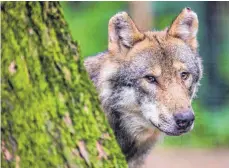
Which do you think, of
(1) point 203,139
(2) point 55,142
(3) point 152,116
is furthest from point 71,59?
(1) point 203,139

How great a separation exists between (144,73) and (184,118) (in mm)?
443

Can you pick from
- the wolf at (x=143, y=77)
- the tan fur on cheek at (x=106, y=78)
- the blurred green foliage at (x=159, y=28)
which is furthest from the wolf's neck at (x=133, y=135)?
the blurred green foliage at (x=159, y=28)

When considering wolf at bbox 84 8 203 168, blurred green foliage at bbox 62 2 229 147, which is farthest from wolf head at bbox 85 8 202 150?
blurred green foliage at bbox 62 2 229 147

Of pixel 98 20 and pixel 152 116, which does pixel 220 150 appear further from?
pixel 152 116

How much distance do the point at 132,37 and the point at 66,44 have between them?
63.8 inches

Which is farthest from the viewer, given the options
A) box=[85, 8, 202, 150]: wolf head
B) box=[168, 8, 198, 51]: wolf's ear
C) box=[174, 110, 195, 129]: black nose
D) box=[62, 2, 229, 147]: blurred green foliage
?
box=[62, 2, 229, 147]: blurred green foliage

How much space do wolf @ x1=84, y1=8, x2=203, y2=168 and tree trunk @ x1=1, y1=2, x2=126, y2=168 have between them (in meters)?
1.35

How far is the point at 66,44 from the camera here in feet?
9.49

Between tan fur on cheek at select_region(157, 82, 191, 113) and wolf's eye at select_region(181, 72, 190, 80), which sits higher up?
wolf's eye at select_region(181, 72, 190, 80)

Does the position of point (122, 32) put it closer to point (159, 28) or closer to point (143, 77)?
point (143, 77)

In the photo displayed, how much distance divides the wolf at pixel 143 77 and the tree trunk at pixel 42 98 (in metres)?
1.35

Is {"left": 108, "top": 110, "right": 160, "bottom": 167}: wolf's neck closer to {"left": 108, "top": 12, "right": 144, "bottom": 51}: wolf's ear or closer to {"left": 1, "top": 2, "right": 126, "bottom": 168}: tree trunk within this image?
{"left": 108, "top": 12, "right": 144, "bottom": 51}: wolf's ear

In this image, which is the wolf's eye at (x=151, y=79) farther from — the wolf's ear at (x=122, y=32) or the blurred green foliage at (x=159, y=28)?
the blurred green foliage at (x=159, y=28)

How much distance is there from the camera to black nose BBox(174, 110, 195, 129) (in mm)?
4043
